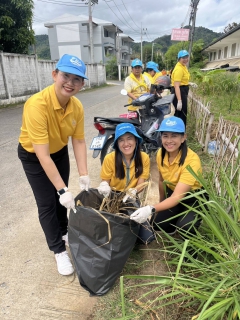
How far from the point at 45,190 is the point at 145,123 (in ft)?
8.70

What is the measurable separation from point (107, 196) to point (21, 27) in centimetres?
1217

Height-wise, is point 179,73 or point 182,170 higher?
point 179,73

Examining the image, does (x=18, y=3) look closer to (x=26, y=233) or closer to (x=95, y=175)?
(x=95, y=175)

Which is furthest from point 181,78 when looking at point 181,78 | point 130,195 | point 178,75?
point 130,195

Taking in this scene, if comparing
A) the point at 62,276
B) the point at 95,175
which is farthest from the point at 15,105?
the point at 62,276

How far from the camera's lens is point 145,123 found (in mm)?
4242

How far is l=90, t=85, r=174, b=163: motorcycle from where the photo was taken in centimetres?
341

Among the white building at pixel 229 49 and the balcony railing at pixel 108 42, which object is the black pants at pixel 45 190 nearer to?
the white building at pixel 229 49

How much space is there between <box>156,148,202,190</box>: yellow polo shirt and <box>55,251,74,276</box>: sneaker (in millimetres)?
1031

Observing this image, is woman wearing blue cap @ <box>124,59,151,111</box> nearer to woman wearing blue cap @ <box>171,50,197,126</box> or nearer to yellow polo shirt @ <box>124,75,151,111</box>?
yellow polo shirt @ <box>124,75,151,111</box>

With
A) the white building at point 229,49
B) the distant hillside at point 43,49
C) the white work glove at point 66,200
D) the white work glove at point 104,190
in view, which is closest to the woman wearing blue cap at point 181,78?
the white work glove at point 104,190

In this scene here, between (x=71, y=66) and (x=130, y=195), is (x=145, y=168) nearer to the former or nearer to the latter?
(x=130, y=195)

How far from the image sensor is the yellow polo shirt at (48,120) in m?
1.64

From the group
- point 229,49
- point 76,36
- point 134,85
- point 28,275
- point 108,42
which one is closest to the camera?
point 28,275
